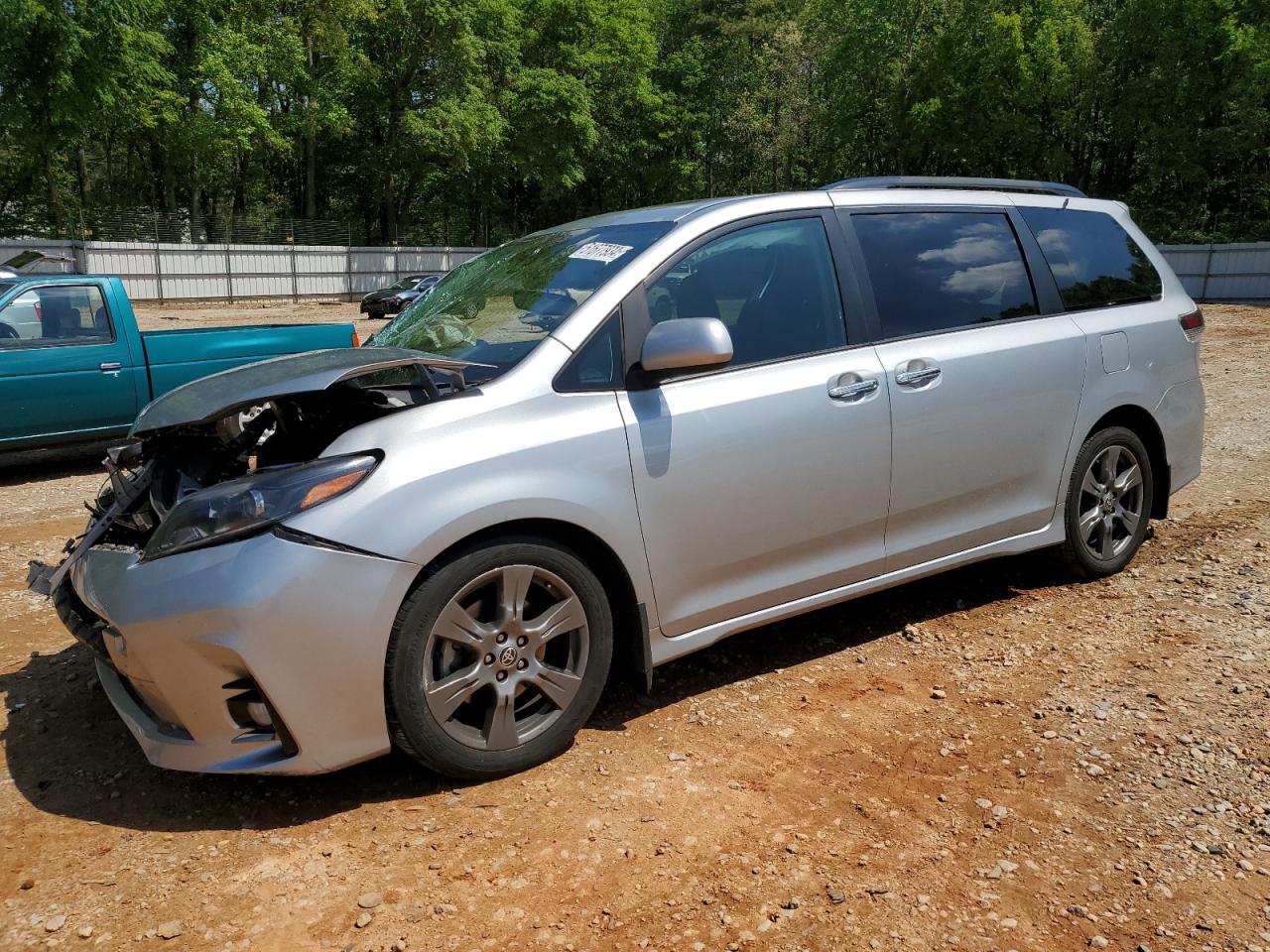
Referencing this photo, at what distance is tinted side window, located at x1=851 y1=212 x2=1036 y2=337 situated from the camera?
13.4 feet

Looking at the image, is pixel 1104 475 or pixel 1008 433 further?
pixel 1104 475

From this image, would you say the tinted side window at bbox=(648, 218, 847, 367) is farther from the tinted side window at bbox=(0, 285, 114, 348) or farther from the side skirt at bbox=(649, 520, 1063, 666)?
the tinted side window at bbox=(0, 285, 114, 348)

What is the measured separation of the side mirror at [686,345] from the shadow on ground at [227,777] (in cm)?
137

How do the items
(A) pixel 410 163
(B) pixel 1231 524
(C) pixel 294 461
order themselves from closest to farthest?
(C) pixel 294 461
(B) pixel 1231 524
(A) pixel 410 163

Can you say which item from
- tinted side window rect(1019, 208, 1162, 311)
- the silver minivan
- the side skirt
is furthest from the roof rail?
the side skirt

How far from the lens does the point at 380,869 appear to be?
9.05 feet

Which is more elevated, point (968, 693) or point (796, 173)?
point (796, 173)

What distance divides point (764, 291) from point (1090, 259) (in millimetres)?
2114

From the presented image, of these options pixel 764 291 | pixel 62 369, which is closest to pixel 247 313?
pixel 62 369

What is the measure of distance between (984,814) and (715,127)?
2076 inches

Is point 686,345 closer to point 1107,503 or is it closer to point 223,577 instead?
point 223,577

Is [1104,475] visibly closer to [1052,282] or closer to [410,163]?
[1052,282]

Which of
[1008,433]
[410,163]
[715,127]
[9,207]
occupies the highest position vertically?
[715,127]

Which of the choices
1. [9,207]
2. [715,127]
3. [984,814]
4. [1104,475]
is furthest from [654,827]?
[715,127]
